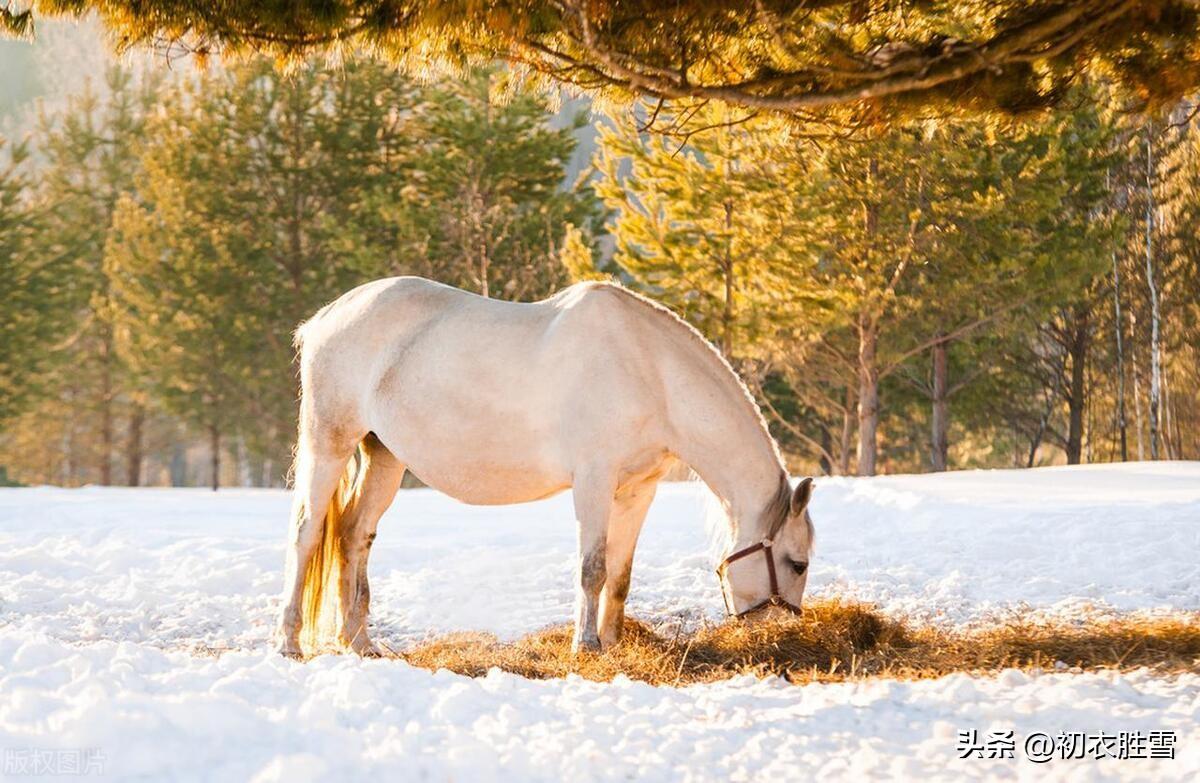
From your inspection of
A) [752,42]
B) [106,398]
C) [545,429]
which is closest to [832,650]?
[545,429]

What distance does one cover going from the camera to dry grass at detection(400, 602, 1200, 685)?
189 inches

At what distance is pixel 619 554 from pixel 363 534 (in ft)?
4.78

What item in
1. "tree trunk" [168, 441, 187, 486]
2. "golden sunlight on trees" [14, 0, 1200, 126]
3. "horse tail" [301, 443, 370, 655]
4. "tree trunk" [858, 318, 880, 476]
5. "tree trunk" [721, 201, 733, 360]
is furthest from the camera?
"tree trunk" [168, 441, 187, 486]

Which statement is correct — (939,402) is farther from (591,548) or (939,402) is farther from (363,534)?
(591,548)

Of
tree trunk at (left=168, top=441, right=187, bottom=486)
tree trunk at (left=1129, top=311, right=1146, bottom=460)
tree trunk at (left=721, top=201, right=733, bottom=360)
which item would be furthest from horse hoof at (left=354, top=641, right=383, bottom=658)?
tree trunk at (left=168, top=441, right=187, bottom=486)

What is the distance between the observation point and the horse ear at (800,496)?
511 centimetres

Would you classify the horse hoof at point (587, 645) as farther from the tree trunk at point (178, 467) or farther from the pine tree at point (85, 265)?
the tree trunk at point (178, 467)

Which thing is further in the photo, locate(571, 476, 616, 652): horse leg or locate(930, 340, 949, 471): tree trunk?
locate(930, 340, 949, 471): tree trunk

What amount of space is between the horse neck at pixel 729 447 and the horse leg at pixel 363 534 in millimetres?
1752

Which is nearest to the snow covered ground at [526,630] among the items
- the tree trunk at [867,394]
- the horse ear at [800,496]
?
the horse ear at [800,496]

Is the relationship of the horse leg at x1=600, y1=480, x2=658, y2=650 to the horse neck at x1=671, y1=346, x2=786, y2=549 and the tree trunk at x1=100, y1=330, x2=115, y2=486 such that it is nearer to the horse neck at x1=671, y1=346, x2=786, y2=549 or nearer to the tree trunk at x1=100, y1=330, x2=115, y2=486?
the horse neck at x1=671, y1=346, x2=786, y2=549

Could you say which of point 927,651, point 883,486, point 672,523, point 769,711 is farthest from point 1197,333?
point 769,711

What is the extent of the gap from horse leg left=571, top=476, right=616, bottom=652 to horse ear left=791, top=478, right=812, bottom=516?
0.83 metres

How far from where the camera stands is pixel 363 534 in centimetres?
609
